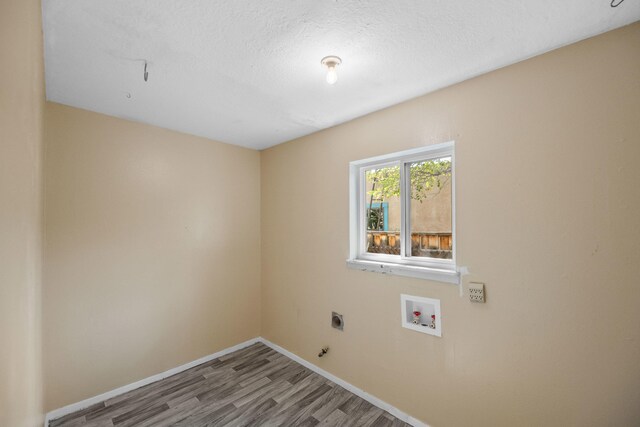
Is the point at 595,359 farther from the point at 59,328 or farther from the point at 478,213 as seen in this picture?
the point at 59,328

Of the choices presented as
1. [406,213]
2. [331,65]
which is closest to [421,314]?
[406,213]

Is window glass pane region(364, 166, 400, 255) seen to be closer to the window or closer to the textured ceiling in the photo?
the window

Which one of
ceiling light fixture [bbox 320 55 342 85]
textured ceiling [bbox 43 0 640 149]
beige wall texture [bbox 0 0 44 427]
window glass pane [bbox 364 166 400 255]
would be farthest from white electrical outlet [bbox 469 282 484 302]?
beige wall texture [bbox 0 0 44 427]

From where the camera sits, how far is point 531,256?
1.55 metres

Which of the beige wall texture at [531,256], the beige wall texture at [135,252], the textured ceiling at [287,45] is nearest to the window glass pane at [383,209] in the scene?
the beige wall texture at [531,256]

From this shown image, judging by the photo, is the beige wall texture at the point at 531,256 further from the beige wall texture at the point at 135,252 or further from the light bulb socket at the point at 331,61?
the beige wall texture at the point at 135,252

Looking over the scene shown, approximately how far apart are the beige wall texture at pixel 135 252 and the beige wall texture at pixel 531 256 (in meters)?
1.68

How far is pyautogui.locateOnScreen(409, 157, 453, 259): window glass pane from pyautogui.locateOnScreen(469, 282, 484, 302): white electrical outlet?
283mm

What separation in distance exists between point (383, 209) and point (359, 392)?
1619mm

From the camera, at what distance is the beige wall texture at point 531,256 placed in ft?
4.33

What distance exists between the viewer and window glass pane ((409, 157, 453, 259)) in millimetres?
2021

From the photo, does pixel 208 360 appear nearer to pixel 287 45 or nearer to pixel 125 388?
pixel 125 388

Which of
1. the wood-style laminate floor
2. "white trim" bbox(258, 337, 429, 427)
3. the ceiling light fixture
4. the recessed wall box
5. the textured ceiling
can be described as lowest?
the wood-style laminate floor

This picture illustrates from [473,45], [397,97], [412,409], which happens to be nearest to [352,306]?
[412,409]
